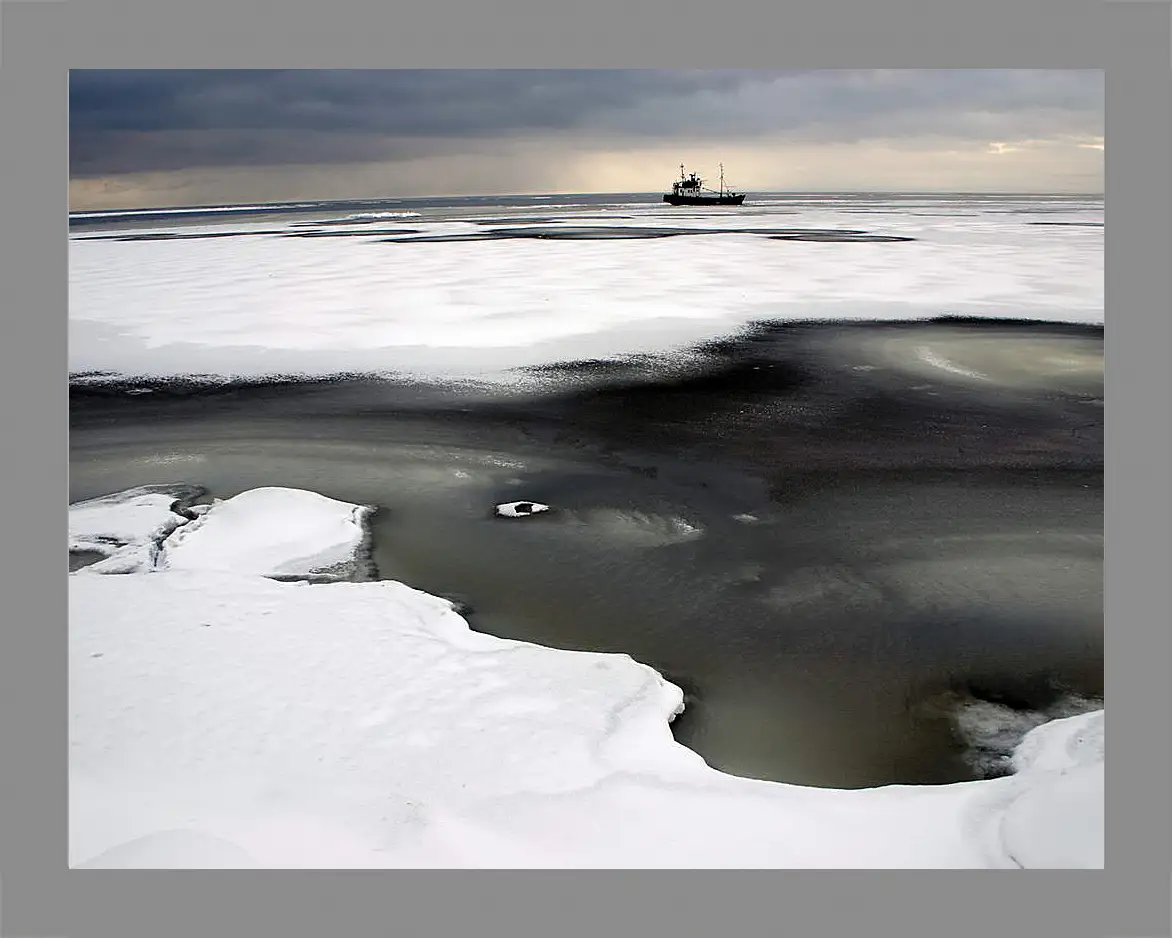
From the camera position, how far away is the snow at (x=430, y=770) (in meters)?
3.68

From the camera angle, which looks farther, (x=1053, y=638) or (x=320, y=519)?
(x=320, y=519)

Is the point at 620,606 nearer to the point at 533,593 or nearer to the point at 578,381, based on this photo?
the point at 533,593

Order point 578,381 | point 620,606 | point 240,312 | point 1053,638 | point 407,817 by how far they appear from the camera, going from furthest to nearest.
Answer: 1. point 240,312
2. point 578,381
3. point 620,606
4. point 1053,638
5. point 407,817

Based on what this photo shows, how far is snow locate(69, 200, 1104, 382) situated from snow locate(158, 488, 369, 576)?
4647 millimetres

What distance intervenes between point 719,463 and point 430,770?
512 centimetres

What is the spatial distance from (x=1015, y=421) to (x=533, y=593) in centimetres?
621

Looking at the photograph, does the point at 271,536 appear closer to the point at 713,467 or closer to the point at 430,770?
the point at 430,770

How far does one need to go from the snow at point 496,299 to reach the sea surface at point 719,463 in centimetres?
12

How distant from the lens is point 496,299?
57.8ft

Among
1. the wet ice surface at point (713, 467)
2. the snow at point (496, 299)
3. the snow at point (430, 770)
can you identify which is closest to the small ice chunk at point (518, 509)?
the wet ice surface at point (713, 467)

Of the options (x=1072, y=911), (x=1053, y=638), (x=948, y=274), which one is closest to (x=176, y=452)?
(x=1053, y=638)

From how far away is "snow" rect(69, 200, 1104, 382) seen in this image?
1328cm

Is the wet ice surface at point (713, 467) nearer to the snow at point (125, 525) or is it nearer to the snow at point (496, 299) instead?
the snow at point (496, 299)

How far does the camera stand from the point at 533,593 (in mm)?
6211
